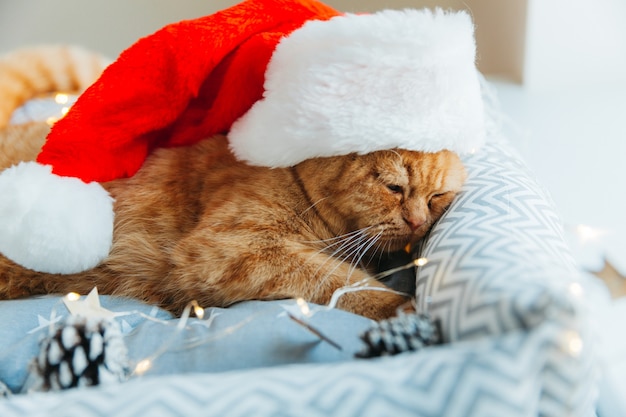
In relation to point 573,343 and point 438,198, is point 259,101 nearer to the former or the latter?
point 438,198

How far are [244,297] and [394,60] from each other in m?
0.48

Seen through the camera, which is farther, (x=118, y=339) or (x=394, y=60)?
(x=394, y=60)

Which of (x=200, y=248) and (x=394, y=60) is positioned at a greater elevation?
(x=394, y=60)

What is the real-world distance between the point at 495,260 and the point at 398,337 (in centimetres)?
17

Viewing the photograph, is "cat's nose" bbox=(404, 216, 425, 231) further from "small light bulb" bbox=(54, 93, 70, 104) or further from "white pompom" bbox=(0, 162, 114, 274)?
"small light bulb" bbox=(54, 93, 70, 104)

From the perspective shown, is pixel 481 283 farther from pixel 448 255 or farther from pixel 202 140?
pixel 202 140

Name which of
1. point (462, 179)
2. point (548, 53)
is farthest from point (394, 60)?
point (548, 53)

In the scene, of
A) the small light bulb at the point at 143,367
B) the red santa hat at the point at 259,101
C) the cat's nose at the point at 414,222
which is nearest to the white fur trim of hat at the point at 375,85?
the red santa hat at the point at 259,101

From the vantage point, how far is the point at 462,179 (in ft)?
3.51

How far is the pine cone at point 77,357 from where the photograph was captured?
0.78 m

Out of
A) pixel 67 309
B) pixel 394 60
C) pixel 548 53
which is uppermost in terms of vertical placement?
pixel 394 60

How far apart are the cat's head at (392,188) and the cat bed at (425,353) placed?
0.29 feet

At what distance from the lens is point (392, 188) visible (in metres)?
1.04

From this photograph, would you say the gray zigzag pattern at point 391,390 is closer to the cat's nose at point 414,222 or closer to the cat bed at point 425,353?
the cat bed at point 425,353
